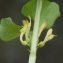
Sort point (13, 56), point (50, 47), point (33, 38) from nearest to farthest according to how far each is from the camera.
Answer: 1. point (33, 38)
2. point (13, 56)
3. point (50, 47)

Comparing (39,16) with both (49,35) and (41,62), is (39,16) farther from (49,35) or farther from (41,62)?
(41,62)

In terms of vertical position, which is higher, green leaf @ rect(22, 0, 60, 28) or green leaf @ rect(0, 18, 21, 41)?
green leaf @ rect(22, 0, 60, 28)

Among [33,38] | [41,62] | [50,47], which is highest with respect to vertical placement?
[50,47]

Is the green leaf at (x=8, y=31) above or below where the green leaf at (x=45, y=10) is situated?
below

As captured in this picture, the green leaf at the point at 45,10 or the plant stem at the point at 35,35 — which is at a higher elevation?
the green leaf at the point at 45,10

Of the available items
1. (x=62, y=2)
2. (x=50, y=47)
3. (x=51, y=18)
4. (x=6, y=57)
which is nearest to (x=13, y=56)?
(x=6, y=57)

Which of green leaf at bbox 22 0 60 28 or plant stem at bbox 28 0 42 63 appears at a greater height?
green leaf at bbox 22 0 60 28

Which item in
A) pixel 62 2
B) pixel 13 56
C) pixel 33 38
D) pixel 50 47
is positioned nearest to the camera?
pixel 33 38

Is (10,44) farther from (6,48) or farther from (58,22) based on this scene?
(58,22)

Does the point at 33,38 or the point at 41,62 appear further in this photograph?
the point at 41,62

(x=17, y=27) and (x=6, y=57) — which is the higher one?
(x=6, y=57)
